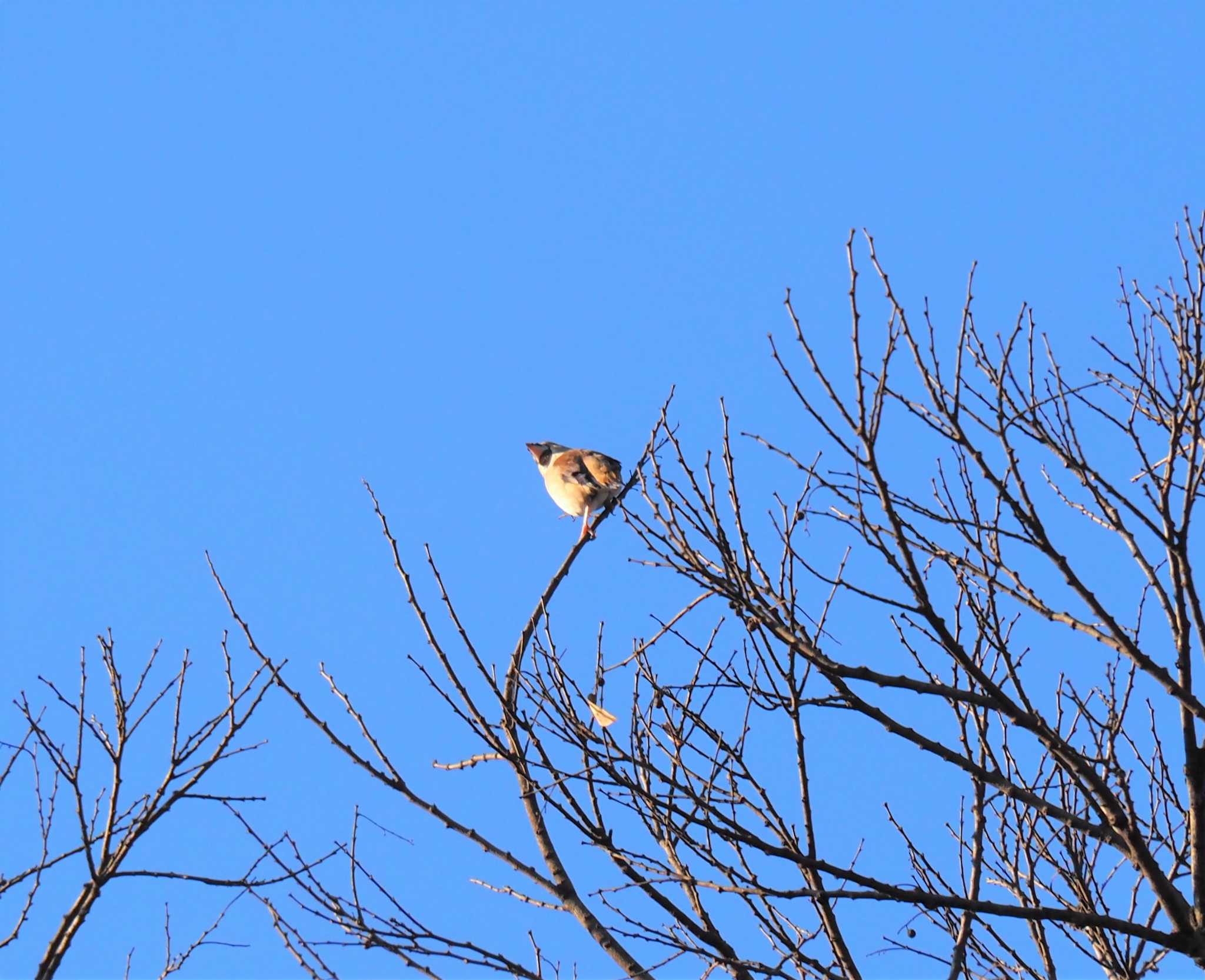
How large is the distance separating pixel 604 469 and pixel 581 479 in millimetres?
212

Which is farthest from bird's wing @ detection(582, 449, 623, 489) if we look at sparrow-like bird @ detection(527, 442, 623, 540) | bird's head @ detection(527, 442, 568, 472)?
bird's head @ detection(527, 442, 568, 472)

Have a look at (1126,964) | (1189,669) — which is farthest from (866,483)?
(1126,964)

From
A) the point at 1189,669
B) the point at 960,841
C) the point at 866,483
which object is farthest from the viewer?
the point at 960,841

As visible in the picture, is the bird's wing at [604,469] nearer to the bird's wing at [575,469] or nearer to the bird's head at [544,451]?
the bird's wing at [575,469]

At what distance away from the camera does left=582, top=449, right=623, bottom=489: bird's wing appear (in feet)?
31.0

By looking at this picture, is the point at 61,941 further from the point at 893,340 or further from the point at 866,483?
the point at 893,340

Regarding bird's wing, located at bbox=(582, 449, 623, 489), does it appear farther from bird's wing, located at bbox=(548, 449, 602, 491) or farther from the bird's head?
the bird's head

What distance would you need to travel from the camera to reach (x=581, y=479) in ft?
31.6

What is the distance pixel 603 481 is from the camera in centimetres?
947

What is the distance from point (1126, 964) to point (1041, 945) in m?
0.34

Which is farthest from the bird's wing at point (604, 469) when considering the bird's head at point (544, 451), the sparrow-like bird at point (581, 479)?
the bird's head at point (544, 451)

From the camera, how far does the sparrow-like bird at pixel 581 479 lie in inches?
374

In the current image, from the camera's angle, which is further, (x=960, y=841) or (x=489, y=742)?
(x=960, y=841)

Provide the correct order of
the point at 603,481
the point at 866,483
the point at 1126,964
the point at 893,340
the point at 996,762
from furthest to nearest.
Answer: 1. the point at 603,481
2. the point at 1126,964
3. the point at 996,762
4. the point at 866,483
5. the point at 893,340
